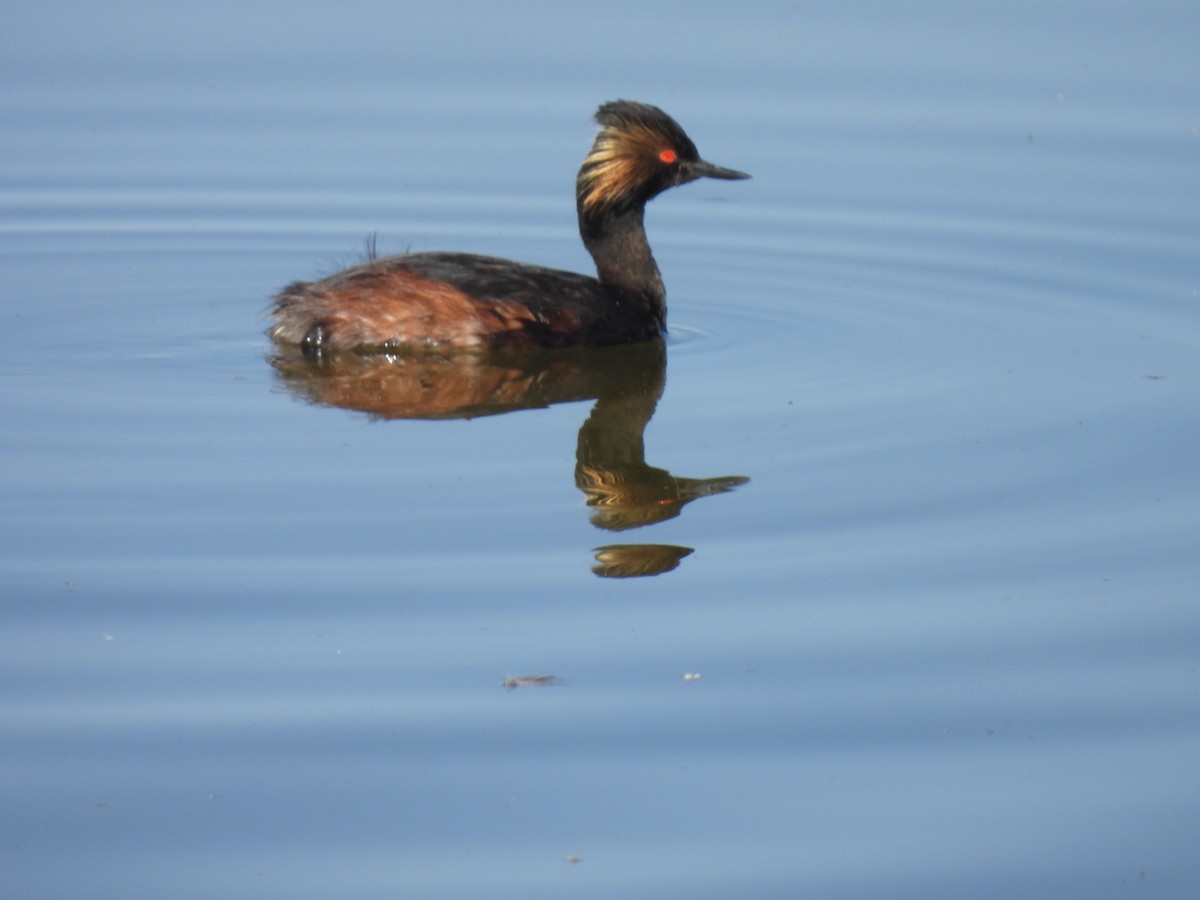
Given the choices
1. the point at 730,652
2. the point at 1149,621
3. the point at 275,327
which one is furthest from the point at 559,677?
the point at 275,327

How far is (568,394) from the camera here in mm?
9305

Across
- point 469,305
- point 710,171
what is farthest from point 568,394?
point 710,171

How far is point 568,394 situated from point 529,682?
140 inches

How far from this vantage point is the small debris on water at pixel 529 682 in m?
5.83

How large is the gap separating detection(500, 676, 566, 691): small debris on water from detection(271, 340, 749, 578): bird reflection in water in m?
1.24

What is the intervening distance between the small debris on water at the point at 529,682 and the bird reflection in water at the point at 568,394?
124cm

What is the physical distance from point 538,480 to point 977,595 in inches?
72.9

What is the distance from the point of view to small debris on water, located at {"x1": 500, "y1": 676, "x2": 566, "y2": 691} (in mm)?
5832

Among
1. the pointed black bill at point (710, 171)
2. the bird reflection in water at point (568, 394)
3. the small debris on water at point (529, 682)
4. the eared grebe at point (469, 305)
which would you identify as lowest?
the small debris on water at point (529, 682)

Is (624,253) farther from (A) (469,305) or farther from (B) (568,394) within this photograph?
(B) (568,394)

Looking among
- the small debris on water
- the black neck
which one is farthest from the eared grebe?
the small debris on water

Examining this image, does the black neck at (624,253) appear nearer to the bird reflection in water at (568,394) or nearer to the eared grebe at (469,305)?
the eared grebe at (469,305)

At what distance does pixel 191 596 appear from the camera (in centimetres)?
642

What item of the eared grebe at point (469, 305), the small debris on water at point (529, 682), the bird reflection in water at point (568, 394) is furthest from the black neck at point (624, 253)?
the small debris on water at point (529, 682)
